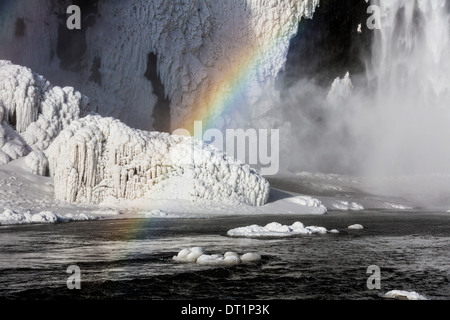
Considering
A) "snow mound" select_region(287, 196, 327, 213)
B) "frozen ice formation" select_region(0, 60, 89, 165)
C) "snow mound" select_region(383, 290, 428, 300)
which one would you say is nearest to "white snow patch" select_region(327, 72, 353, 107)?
"snow mound" select_region(287, 196, 327, 213)

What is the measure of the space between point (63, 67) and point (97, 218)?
30.3m

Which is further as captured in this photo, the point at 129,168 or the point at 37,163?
→ the point at 37,163

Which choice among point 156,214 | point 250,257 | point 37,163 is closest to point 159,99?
point 37,163

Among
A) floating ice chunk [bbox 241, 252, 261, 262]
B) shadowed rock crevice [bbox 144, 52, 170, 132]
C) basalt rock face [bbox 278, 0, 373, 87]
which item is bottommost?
floating ice chunk [bbox 241, 252, 261, 262]

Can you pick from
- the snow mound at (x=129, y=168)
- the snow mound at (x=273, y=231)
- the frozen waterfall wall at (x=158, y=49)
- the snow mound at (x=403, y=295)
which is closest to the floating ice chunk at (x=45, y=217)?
the snow mound at (x=129, y=168)

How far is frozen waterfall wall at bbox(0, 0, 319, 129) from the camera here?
5694 cm

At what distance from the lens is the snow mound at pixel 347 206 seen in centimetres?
4879

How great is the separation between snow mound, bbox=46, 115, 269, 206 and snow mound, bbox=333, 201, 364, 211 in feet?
39.9

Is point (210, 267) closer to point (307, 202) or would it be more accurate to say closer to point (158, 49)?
point (307, 202)

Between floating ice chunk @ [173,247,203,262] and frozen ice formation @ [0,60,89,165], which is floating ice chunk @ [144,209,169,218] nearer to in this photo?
frozen ice formation @ [0,60,89,165]

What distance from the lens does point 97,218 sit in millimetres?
33656

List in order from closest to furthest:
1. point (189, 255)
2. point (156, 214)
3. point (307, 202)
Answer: point (189, 255) < point (156, 214) < point (307, 202)

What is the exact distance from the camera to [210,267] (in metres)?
16.9

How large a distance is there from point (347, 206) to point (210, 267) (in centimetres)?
3459
